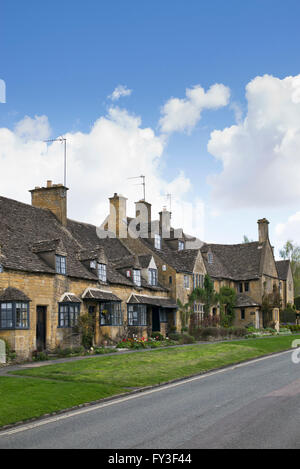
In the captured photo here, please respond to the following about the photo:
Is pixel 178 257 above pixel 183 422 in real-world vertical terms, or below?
above

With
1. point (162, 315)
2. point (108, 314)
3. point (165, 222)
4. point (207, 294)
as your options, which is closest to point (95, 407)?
point (108, 314)

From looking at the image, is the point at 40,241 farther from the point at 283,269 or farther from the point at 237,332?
the point at 283,269

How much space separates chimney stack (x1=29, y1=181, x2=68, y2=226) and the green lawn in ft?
46.9

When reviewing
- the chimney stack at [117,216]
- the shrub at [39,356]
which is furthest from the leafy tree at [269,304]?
the shrub at [39,356]

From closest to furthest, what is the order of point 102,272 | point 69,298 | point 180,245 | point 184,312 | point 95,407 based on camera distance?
point 95,407 → point 69,298 → point 102,272 → point 184,312 → point 180,245

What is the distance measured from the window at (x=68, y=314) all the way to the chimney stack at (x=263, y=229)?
114ft

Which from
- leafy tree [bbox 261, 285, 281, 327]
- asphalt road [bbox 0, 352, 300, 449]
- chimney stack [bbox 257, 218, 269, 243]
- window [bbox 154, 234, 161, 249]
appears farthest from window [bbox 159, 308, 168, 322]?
asphalt road [bbox 0, 352, 300, 449]

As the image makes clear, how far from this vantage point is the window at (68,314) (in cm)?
3038

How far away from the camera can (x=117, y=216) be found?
46719 mm

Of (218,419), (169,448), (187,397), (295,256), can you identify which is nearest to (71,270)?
(187,397)

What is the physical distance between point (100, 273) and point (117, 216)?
12659 mm
